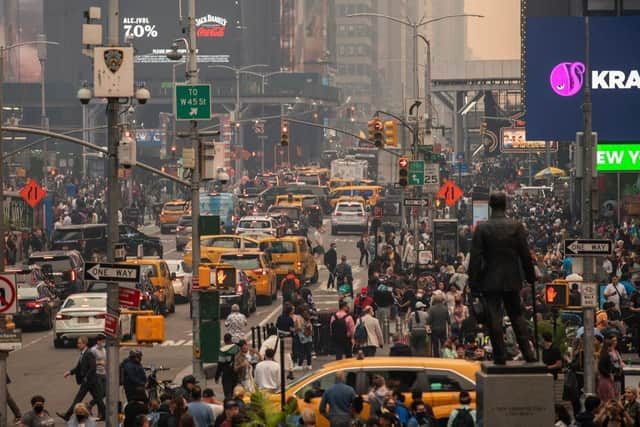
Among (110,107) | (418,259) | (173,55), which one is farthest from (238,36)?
(110,107)

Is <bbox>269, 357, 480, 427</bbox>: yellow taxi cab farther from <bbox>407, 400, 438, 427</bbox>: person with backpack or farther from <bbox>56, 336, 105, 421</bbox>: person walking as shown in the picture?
<bbox>56, 336, 105, 421</bbox>: person walking

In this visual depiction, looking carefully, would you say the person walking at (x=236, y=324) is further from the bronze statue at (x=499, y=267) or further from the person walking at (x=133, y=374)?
the bronze statue at (x=499, y=267)

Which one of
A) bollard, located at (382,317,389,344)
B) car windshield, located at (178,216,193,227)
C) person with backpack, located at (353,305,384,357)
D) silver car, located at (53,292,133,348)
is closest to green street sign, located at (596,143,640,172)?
bollard, located at (382,317,389,344)

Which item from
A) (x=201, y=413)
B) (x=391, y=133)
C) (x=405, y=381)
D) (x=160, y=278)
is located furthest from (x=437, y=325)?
(x=391, y=133)

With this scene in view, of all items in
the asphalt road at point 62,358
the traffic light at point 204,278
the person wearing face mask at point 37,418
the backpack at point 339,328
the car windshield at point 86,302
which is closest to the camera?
the person wearing face mask at point 37,418

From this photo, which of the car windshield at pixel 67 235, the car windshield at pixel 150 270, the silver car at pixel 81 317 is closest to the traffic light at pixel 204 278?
the silver car at pixel 81 317

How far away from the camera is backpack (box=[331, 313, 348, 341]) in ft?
107

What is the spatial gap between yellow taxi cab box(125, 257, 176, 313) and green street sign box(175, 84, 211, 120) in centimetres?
1205

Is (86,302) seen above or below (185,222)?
below

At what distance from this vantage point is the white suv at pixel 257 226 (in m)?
61.9

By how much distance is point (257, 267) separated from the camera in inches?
1849

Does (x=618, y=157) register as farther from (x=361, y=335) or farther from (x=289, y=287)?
(x=361, y=335)

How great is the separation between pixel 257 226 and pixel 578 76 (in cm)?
1605

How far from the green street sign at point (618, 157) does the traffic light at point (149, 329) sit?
30530mm
